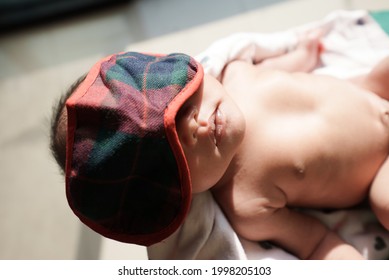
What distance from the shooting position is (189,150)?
58cm

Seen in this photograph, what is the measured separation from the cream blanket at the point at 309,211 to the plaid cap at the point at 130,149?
0.12 meters

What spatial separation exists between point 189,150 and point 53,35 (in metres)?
1.06

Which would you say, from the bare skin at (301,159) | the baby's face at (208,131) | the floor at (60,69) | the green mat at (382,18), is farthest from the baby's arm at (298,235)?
the green mat at (382,18)

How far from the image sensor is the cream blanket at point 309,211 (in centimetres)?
70

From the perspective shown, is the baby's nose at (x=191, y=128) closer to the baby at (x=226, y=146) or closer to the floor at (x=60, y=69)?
the baby at (x=226, y=146)

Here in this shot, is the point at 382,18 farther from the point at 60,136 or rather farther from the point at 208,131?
the point at 60,136

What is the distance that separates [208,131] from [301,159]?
0.19 meters

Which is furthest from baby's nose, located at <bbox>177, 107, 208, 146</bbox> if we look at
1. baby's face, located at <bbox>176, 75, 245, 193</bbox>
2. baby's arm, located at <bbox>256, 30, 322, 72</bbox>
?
baby's arm, located at <bbox>256, 30, 322, 72</bbox>

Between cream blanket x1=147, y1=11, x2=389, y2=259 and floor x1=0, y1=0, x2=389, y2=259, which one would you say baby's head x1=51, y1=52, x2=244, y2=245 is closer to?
cream blanket x1=147, y1=11, x2=389, y2=259

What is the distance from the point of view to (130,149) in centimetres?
52

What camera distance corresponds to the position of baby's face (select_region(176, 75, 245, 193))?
568 millimetres

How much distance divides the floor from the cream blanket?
4.4 inches

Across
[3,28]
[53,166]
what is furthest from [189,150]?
[3,28]
